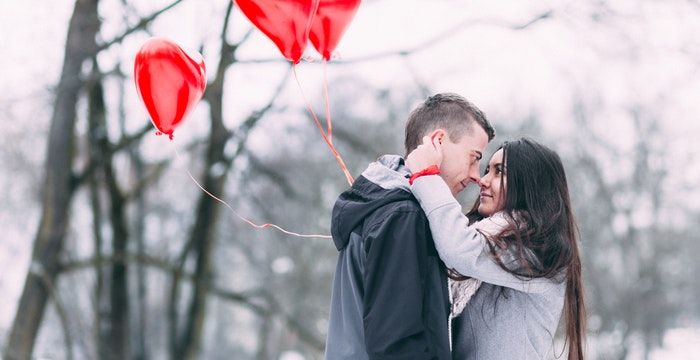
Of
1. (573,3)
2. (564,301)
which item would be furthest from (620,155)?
(564,301)

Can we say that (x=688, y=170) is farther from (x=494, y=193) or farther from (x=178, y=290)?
(x=494, y=193)

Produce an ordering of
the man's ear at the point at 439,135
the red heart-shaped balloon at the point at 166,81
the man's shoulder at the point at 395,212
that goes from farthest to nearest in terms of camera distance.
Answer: the red heart-shaped balloon at the point at 166,81, the man's ear at the point at 439,135, the man's shoulder at the point at 395,212

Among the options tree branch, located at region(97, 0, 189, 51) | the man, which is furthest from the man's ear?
tree branch, located at region(97, 0, 189, 51)

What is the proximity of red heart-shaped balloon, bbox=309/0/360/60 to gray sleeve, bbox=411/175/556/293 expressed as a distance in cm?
79

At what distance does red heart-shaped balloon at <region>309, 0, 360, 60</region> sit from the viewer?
331cm

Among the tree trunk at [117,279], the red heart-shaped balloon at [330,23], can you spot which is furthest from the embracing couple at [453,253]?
the tree trunk at [117,279]

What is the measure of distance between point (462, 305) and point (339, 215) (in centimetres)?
49

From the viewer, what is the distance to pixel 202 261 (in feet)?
32.3

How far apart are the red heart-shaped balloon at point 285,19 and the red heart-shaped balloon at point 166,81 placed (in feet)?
1.64

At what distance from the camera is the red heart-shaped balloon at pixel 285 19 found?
3211 mm

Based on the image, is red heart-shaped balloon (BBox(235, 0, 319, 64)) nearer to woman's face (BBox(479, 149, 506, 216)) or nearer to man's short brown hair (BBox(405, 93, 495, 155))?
man's short brown hair (BBox(405, 93, 495, 155))

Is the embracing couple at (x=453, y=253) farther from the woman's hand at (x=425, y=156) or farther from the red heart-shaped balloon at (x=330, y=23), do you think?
the red heart-shaped balloon at (x=330, y=23)

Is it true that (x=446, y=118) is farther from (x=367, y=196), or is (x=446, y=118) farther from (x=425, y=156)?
(x=367, y=196)

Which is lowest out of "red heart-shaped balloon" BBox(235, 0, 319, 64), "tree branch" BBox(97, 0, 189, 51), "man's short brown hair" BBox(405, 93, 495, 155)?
"man's short brown hair" BBox(405, 93, 495, 155)
